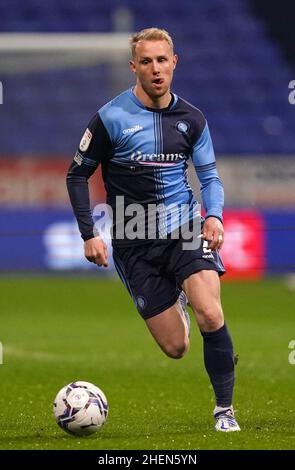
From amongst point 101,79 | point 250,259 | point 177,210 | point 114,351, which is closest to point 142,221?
point 177,210

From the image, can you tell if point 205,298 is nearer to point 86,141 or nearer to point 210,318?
point 210,318

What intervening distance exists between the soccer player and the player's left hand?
23 millimetres

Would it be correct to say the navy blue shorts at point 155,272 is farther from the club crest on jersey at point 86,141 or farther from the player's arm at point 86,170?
the club crest on jersey at point 86,141

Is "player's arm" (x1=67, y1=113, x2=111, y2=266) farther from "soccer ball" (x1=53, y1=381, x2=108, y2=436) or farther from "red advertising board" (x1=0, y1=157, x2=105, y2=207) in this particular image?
"red advertising board" (x1=0, y1=157, x2=105, y2=207)

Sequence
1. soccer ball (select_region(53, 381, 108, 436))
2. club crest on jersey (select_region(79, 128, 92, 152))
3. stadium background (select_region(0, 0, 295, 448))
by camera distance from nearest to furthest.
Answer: soccer ball (select_region(53, 381, 108, 436)) < club crest on jersey (select_region(79, 128, 92, 152)) < stadium background (select_region(0, 0, 295, 448))

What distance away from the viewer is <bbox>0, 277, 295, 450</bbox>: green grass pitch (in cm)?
582

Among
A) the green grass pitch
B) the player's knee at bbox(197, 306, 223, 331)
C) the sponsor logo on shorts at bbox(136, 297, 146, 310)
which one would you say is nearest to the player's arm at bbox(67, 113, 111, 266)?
the sponsor logo on shorts at bbox(136, 297, 146, 310)

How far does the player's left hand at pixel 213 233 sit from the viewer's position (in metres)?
5.86

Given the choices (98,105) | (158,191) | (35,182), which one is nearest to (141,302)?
(158,191)

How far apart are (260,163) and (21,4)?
6.29 m

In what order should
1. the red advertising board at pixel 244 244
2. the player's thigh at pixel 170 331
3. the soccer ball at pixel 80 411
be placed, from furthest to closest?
the red advertising board at pixel 244 244 < the player's thigh at pixel 170 331 < the soccer ball at pixel 80 411

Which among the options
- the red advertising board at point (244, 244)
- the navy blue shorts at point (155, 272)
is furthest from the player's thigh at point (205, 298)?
the red advertising board at point (244, 244)

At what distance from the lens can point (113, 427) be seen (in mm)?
6211

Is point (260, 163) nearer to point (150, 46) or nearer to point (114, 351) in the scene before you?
point (114, 351)
